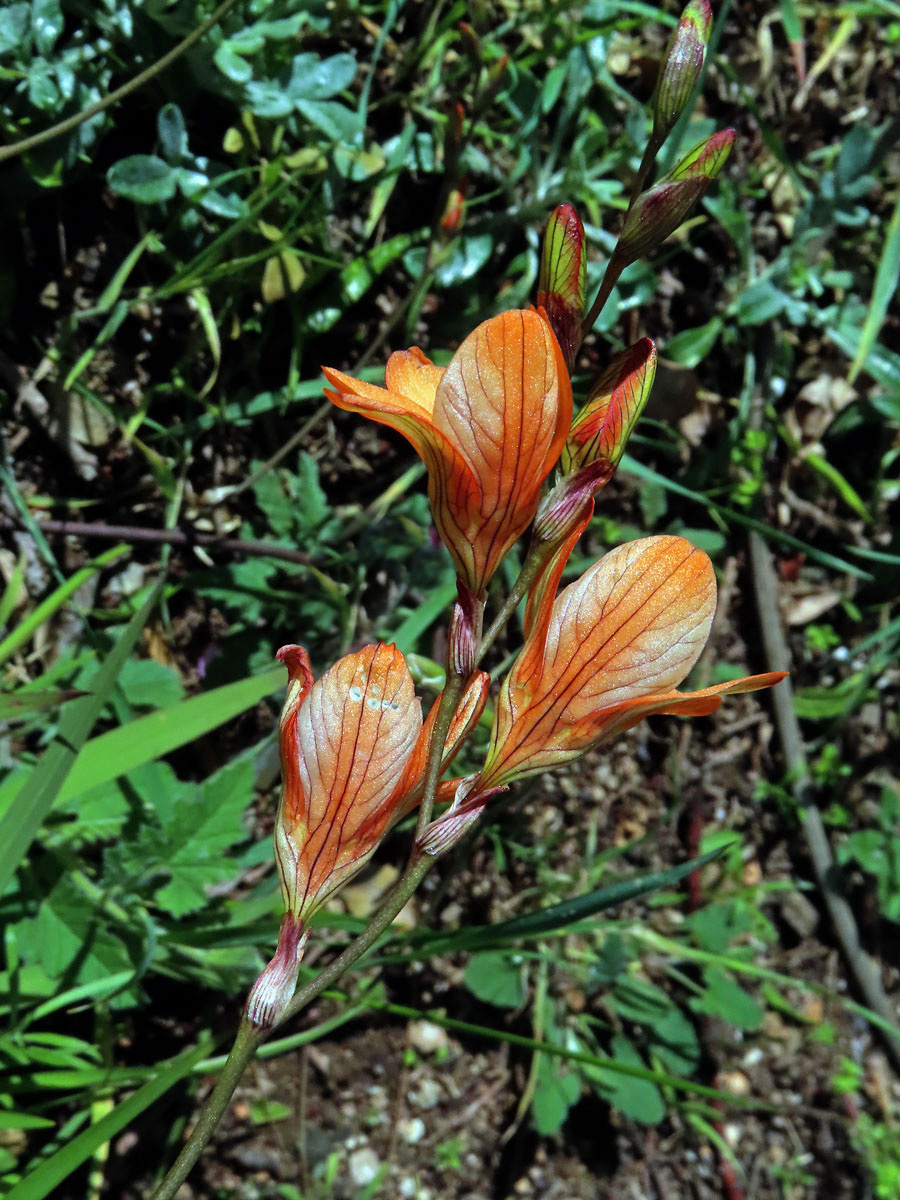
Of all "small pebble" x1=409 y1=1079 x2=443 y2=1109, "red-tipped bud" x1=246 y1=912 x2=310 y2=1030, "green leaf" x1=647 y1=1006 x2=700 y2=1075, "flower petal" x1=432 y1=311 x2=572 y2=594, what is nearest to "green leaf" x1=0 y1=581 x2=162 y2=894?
"red-tipped bud" x1=246 y1=912 x2=310 y2=1030

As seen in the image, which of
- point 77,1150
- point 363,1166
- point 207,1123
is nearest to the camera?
point 207,1123

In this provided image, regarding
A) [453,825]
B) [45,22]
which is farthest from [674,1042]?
[45,22]

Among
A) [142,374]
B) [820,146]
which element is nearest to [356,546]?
[142,374]

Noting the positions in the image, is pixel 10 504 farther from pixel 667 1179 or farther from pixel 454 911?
pixel 667 1179

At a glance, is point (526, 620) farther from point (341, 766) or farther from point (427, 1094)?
point (427, 1094)

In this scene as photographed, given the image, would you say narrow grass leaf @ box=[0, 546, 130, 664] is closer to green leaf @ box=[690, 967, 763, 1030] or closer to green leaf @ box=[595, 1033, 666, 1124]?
green leaf @ box=[595, 1033, 666, 1124]

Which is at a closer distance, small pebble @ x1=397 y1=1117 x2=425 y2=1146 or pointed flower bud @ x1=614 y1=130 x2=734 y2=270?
pointed flower bud @ x1=614 y1=130 x2=734 y2=270

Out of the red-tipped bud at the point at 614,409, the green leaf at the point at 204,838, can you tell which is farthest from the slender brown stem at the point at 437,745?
the green leaf at the point at 204,838
